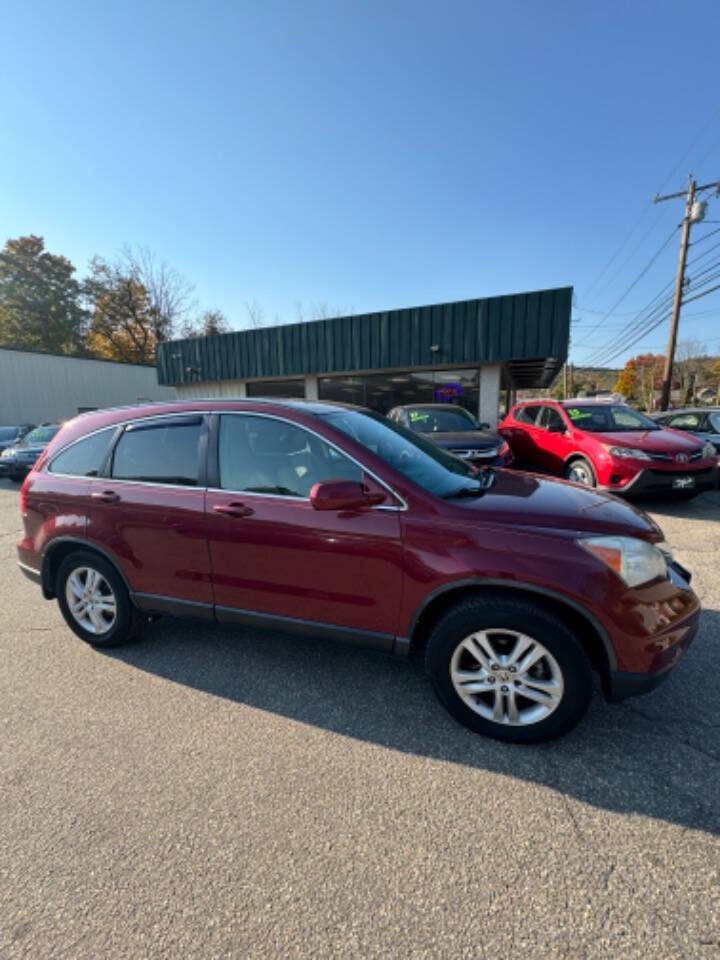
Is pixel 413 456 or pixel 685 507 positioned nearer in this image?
pixel 413 456

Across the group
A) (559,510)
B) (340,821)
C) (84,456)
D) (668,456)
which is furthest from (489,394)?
(340,821)

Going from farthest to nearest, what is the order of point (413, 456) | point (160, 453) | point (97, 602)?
point (97, 602)
point (160, 453)
point (413, 456)

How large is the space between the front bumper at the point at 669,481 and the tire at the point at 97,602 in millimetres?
5936

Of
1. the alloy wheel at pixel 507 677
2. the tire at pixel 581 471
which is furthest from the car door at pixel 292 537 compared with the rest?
the tire at pixel 581 471

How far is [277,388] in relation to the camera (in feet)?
52.3

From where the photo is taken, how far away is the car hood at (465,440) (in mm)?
6816

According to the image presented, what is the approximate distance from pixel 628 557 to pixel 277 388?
1503cm

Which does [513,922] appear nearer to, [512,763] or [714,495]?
[512,763]

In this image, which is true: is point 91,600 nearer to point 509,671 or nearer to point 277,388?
point 509,671

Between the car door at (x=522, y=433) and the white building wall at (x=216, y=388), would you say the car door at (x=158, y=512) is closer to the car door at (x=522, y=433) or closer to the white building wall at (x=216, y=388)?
the car door at (x=522, y=433)

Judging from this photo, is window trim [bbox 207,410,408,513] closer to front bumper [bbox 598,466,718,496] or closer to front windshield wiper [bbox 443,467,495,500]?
front windshield wiper [bbox 443,467,495,500]

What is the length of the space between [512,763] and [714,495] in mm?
7522

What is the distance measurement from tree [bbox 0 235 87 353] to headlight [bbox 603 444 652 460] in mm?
46720

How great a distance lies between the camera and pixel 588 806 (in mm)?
1836
